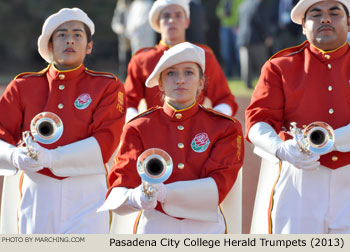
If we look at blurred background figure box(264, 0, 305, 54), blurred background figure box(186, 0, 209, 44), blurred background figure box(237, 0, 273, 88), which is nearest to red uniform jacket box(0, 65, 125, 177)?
blurred background figure box(186, 0, 209, 44)

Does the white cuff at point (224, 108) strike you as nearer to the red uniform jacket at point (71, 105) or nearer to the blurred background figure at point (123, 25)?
the red uniform jacket at point (71, 105)

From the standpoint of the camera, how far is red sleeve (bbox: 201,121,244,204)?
4500 mm

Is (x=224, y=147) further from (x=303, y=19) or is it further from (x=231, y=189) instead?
(x=303, y=19)

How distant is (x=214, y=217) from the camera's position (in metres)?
4.49

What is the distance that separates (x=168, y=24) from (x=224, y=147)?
2.03m

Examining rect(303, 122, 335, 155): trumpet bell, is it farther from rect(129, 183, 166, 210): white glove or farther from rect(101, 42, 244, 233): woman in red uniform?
rect(129, 183, 166, 210): white glove

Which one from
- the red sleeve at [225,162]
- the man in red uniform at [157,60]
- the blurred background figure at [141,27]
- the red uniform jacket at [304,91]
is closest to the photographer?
the red sleeve at [225,162]

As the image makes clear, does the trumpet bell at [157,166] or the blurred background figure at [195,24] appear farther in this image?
the blurred background figure at [195,24]

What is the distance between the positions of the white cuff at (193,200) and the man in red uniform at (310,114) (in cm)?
41

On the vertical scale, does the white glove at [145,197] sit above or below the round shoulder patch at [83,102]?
below

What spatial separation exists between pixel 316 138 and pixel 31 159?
4.91ft

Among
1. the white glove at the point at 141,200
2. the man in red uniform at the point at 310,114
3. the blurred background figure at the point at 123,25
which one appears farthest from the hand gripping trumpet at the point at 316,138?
the blurred background figure at the point at 123,25

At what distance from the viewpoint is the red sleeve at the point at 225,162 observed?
450cm

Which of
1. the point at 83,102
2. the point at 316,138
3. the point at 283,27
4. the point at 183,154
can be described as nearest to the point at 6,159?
the point at 83,102
